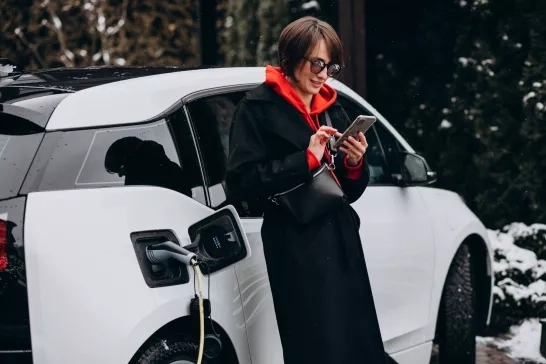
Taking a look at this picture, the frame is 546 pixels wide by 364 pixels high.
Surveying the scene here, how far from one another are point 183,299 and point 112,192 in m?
0.44

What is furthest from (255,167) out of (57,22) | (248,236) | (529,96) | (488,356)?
(57,22)

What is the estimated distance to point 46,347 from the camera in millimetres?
3410

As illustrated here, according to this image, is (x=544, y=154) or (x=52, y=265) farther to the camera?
(x=544, y=154)

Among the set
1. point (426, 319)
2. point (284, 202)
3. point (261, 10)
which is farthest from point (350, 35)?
point (284, 202)

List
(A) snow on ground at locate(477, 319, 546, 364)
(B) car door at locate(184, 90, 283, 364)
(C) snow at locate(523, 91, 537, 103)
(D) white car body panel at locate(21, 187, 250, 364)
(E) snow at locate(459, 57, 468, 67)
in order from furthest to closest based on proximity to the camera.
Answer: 1. (E) snow at locate(459, 57, 468, 67)
2. (C) snow at locate(523, 91, 537, 103)
3. (A) snow on ground at locate(477, 319, 546, 364)
4. (B) car door at locate(184, 90, 283, 364)
5. (D) white car body panel at locate(21, 187, 250, 364)

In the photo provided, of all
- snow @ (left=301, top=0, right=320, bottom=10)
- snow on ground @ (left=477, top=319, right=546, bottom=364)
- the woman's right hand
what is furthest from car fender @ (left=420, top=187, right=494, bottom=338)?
snow @ (left=301, top=0, right=320, bottom=10)

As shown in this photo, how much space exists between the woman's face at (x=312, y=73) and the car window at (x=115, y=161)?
0.50 metres

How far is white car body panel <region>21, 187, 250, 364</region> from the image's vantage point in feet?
11.2

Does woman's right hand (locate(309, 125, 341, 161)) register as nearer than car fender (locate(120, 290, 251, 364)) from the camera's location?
No

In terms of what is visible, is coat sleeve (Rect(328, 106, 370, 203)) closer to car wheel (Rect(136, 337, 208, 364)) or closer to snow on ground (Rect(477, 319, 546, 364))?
car wheel (Rect(136, 337, 208, 364))

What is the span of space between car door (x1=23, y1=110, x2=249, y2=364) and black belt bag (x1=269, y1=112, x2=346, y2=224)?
0.33 meters

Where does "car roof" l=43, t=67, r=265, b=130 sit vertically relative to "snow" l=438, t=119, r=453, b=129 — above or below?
above

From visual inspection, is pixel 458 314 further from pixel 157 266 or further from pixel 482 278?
pixel 157 266

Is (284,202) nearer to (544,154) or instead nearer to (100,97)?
(100,97)
